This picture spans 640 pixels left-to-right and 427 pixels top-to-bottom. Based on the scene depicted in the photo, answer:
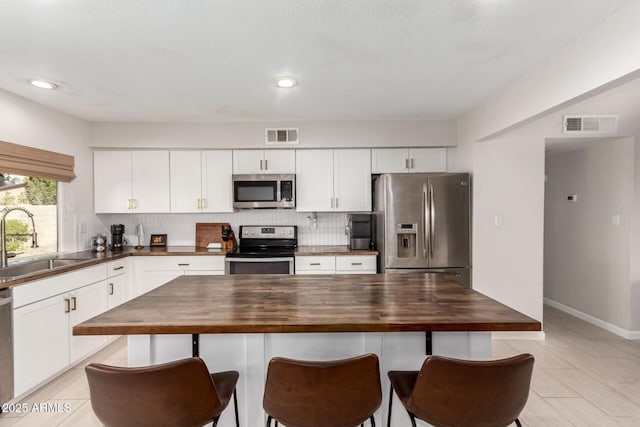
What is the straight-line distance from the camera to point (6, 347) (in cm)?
230

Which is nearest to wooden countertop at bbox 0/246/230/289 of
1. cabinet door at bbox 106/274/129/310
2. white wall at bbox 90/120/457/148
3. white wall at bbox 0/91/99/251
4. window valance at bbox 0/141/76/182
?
cabinet door at bbox 106/274/129/310

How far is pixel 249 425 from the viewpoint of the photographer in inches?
68.5

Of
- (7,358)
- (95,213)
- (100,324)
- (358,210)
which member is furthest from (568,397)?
(95,213)

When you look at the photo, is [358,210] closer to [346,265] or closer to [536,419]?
[346,265]

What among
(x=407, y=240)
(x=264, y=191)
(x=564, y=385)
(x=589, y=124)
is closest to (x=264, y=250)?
(x=264, y=191)

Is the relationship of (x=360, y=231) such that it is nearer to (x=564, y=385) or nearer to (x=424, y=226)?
(x=424, y=226)

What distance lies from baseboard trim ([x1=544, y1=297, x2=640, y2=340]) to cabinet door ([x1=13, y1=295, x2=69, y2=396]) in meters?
5.37

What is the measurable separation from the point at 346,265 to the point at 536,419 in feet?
6.79

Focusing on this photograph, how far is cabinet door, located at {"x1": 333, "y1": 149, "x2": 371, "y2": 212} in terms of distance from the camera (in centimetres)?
398

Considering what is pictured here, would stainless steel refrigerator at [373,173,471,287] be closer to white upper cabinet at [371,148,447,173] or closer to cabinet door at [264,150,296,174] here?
white upper cabinet at [371,148,447,173]

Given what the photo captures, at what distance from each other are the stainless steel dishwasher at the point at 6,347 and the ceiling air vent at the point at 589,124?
4.90m

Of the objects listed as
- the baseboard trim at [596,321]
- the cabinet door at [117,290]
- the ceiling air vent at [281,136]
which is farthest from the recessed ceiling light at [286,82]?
the baseboard trim at [596,321]

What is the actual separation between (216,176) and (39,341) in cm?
220

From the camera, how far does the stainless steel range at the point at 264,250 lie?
3.68 m
